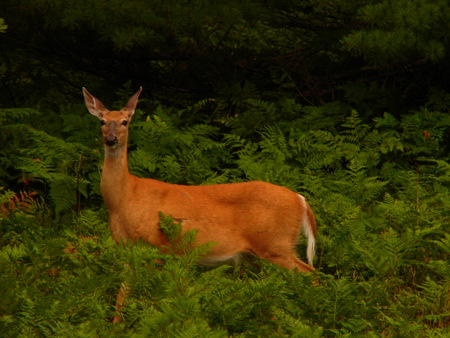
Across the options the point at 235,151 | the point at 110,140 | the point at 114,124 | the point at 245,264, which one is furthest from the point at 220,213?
the point at 235,151

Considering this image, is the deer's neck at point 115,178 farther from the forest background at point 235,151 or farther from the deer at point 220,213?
the forest background at point 235,151

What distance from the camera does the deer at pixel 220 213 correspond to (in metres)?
6.13

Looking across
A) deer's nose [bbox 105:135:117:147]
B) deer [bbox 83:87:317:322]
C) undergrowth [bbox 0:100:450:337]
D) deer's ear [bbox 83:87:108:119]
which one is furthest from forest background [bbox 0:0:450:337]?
deer's ear [bbox 83:87:108:119]

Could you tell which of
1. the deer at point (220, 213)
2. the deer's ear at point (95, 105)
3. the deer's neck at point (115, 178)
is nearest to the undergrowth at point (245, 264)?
the deer at point (220, 213)

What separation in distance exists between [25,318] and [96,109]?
2.77 m

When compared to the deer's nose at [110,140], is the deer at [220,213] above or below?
below

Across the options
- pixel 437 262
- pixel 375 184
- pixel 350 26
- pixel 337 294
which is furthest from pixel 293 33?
pixel 337 294

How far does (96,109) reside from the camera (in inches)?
267

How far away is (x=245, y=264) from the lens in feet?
20.9

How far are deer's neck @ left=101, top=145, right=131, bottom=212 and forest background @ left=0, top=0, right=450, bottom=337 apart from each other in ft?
1.08

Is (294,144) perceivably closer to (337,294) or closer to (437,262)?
(437,262)

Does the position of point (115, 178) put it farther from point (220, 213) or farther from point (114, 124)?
point (220, 213)

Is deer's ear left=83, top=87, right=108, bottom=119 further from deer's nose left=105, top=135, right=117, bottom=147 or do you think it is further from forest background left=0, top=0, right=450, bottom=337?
forest background left=0, top=0, right=450, bottom=337

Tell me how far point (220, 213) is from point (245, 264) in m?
0.52
